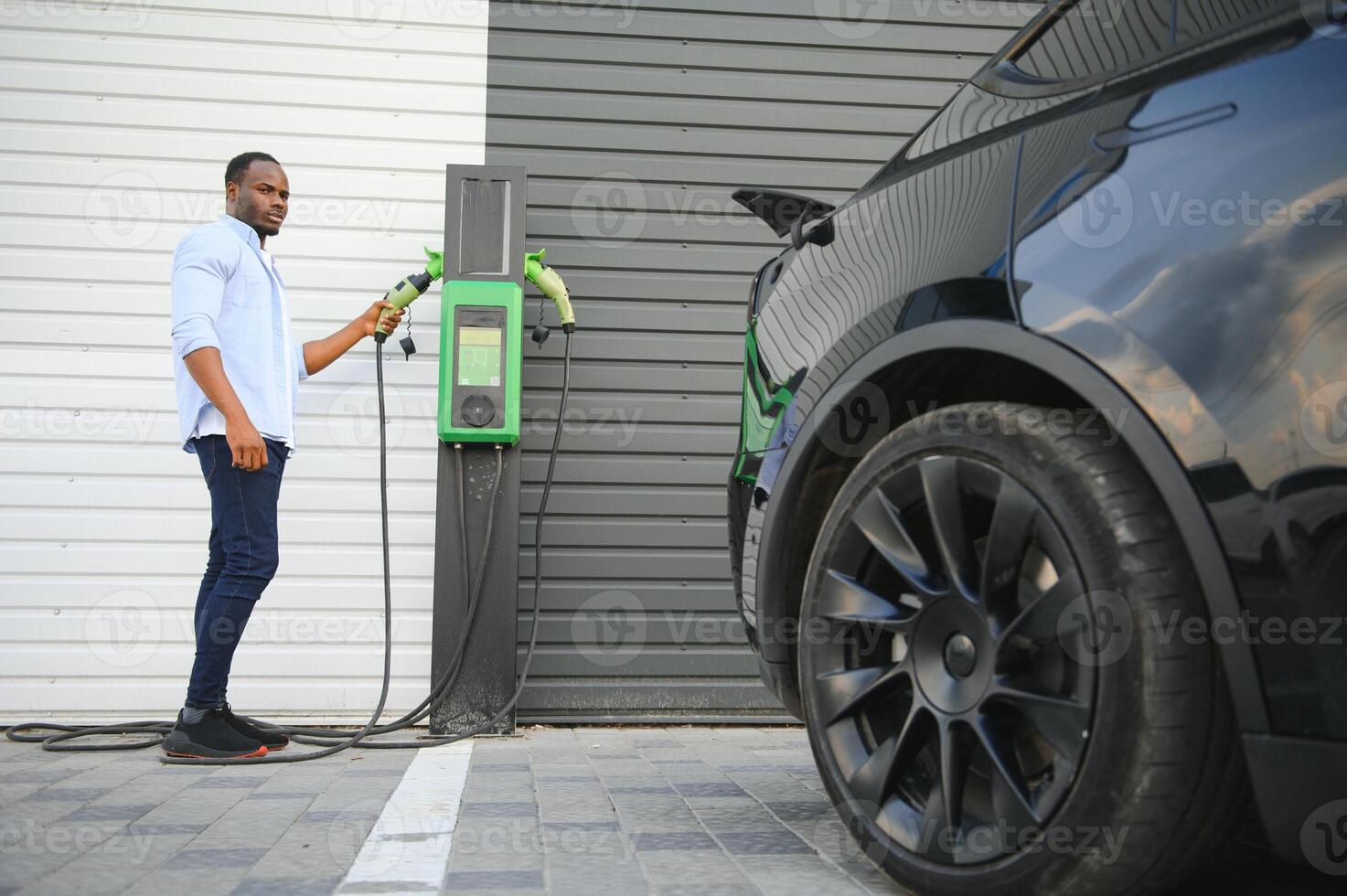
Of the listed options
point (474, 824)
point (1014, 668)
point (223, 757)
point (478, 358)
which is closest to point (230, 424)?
point (478, 358)

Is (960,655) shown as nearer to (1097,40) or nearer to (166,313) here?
(1097,40)

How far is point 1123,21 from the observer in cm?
182

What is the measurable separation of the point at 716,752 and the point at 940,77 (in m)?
3.21

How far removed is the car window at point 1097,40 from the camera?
5.70 ft

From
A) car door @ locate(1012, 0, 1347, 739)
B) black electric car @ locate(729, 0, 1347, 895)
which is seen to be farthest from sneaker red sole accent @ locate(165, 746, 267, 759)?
car door @ locate(1012, 0, 1347, 739)

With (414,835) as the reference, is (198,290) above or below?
above

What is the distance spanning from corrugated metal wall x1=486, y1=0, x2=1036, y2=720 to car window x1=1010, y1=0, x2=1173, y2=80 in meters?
2.85

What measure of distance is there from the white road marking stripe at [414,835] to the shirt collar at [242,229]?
194 cm

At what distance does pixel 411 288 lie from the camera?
437 centimetres

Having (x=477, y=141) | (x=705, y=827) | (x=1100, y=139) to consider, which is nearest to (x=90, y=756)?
(x=705, y=827)

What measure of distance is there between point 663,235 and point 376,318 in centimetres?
133

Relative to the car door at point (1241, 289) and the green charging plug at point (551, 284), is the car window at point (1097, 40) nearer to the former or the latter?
the car door at point (1241, 289)

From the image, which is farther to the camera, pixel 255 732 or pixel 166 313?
pixel 166 313

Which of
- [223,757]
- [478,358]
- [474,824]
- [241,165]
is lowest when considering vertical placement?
[223,757]
